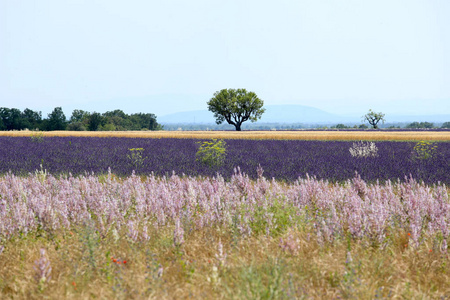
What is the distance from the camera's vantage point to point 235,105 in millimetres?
60906

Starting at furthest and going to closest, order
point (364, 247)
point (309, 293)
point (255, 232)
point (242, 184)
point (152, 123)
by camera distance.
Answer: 1. point (152, 123)
2. point (242, 184)
3. point (255, 232)
4. point (364, 247)
5. point (309, 293)

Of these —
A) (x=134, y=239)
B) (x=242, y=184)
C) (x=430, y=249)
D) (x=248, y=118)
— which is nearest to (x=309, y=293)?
(x=430, y=249)

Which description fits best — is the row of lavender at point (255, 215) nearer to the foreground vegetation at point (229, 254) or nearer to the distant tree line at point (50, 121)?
the foreground vegetation at point (229, 254)

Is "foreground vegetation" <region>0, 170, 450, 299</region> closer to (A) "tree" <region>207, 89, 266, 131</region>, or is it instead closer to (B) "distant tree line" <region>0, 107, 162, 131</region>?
(A) "tree" <region>207, 89, 266, 131</region>

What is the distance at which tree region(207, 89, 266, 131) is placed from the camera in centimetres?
6100

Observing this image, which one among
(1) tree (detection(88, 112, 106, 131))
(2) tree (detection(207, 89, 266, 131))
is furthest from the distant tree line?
(2) tree (detection(207, 89, 266, 131))

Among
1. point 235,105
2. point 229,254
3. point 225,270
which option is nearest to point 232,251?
point 229,254

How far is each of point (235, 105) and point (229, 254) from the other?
57.4m

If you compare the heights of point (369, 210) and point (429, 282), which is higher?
point (369, 210)

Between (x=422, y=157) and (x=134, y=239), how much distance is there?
11745mm

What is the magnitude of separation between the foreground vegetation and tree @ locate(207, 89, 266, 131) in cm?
5587

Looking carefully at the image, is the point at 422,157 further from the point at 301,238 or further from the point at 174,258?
the point at 174,258

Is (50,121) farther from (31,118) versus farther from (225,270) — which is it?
(225,270)

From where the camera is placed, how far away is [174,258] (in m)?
3.87
